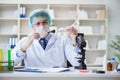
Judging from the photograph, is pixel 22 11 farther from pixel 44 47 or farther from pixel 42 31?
pixel 44 47

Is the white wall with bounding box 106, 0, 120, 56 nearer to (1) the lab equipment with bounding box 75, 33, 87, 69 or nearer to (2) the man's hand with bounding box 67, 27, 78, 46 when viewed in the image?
(2) the man's hand with bounding box 67, 27, 78, 46

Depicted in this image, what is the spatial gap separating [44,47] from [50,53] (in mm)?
109

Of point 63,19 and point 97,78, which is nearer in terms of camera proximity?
point 97,78

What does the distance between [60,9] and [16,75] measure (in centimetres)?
330

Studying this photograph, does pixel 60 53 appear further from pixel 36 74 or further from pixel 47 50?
pixel 36 74

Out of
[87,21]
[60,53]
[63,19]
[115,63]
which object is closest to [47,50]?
[60,53]

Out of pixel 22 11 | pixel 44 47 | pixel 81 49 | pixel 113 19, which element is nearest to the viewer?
pixel 81 49

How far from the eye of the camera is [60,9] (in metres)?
4.79

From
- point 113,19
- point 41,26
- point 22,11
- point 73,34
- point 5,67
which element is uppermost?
point 22,11

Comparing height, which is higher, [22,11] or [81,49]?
[22,11]

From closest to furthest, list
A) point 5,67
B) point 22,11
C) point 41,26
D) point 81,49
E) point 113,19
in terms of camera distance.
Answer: point 5,67
point 81,49
point 41,26
point 22,11
point 113,19

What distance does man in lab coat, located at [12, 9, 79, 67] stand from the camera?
2.82m

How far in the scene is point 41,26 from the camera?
3.12 metres

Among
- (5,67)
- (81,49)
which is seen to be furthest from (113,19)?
(5,67)
